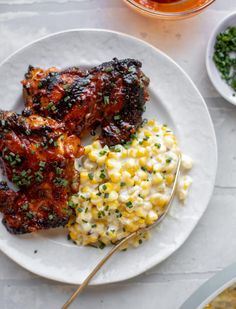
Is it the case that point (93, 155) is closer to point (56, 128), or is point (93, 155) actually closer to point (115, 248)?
point (56, 128)

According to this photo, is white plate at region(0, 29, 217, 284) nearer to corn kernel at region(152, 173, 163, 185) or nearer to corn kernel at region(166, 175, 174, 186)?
corn kernel at region(166, 175, 174, 186)

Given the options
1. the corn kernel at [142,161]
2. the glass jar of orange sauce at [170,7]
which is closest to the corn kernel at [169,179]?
the corn kernel at [142,161]

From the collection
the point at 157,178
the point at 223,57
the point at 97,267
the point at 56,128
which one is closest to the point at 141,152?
the point at 157,178

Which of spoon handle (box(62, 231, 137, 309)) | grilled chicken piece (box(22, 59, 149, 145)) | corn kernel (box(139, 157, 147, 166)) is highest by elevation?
grilled chicken piece (box(22, 59, 149, 145))

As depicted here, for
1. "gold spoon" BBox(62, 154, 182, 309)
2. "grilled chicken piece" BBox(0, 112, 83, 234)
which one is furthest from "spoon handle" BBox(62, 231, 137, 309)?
"grilled chicken piece" BBox(0, 112, 83, 234)

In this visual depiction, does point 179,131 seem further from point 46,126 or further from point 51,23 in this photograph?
point 51,23
